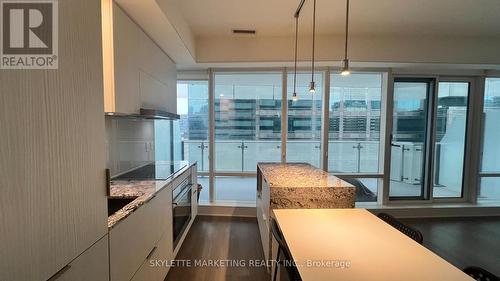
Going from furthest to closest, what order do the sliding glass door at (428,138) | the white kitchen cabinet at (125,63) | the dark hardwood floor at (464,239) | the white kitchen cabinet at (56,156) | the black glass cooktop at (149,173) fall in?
the sliding glass door at (428,138) < the dark hardwood floor at (464,239) < the black glass cooktop at (149,173) < the white kitchen cabinet at (125,63) < the white kitchen cabinet at (56,156)

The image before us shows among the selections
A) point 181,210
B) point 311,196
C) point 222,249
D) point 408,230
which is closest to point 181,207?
point 181,210

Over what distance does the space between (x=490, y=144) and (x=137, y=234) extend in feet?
18.4

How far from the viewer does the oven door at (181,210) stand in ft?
8.17

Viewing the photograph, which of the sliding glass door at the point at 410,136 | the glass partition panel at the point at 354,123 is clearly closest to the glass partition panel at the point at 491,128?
the sliding glass door at the point at 410,136

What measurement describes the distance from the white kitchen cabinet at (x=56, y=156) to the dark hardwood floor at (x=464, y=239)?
11.5 feet

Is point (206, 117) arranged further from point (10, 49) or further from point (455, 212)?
point (455, 212)

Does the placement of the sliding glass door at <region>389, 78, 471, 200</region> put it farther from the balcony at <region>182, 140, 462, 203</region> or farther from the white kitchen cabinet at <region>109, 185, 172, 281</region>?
the white kitchen cabinet at <region>109, 185, 172, 281</region>

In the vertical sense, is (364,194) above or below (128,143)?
below

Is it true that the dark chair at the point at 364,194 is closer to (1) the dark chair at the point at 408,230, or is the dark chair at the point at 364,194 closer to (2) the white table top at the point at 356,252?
(1) the dark chair at the point at 408,230

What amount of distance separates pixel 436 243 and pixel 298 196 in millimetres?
2516

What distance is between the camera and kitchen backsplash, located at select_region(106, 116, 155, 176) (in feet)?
7.71

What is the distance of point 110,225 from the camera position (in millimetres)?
1221

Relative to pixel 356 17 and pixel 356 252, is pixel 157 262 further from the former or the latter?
pixel 356 17

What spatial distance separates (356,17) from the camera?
282 cm
